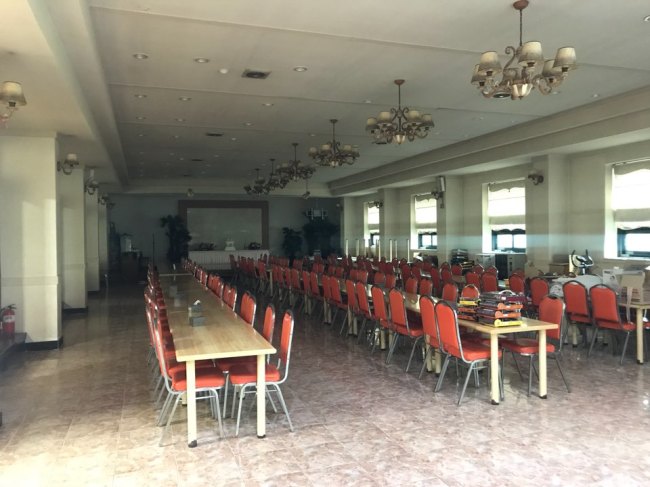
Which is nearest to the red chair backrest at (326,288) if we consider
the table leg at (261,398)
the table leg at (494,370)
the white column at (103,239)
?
the table leg at (494,370)

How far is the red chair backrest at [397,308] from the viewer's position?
6137 mm

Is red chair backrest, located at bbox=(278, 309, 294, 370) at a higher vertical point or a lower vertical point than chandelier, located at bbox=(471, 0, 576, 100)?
lower

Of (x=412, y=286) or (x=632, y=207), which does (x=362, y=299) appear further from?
(x=632, y=207)

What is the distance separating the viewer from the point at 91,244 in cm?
1458

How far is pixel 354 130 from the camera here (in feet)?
35.2

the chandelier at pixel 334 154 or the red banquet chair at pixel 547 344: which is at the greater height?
the chandelier at pixel 334 154

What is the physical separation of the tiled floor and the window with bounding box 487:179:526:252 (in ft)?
25.4

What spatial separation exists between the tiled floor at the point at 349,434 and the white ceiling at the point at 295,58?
324 centimetres

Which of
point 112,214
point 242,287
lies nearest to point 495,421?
point 242,287

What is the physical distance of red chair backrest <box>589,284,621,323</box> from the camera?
6.48m

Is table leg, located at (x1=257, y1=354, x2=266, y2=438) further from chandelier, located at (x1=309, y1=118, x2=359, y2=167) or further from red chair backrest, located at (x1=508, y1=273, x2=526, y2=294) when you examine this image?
red chair backrest, located at (x1=508, y1=273, x2=526, y2=294)

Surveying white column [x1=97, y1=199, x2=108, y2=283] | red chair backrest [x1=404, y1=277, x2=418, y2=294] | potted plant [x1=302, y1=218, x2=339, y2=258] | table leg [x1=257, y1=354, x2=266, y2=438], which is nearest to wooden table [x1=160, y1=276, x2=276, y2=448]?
table leg [x1=257, y1=354, x2=266, y2=438]

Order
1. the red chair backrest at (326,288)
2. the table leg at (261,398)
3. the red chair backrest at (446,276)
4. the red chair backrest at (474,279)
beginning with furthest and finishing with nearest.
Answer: the red chair backrest at (446,276) → the red chair backrest at (474,279) → the red chair backrest at (326,288) → the table leg at (261,398)

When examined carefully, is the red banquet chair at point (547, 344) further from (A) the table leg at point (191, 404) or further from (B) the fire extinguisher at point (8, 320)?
(B) the fire extinguisher at point (8, 320)
